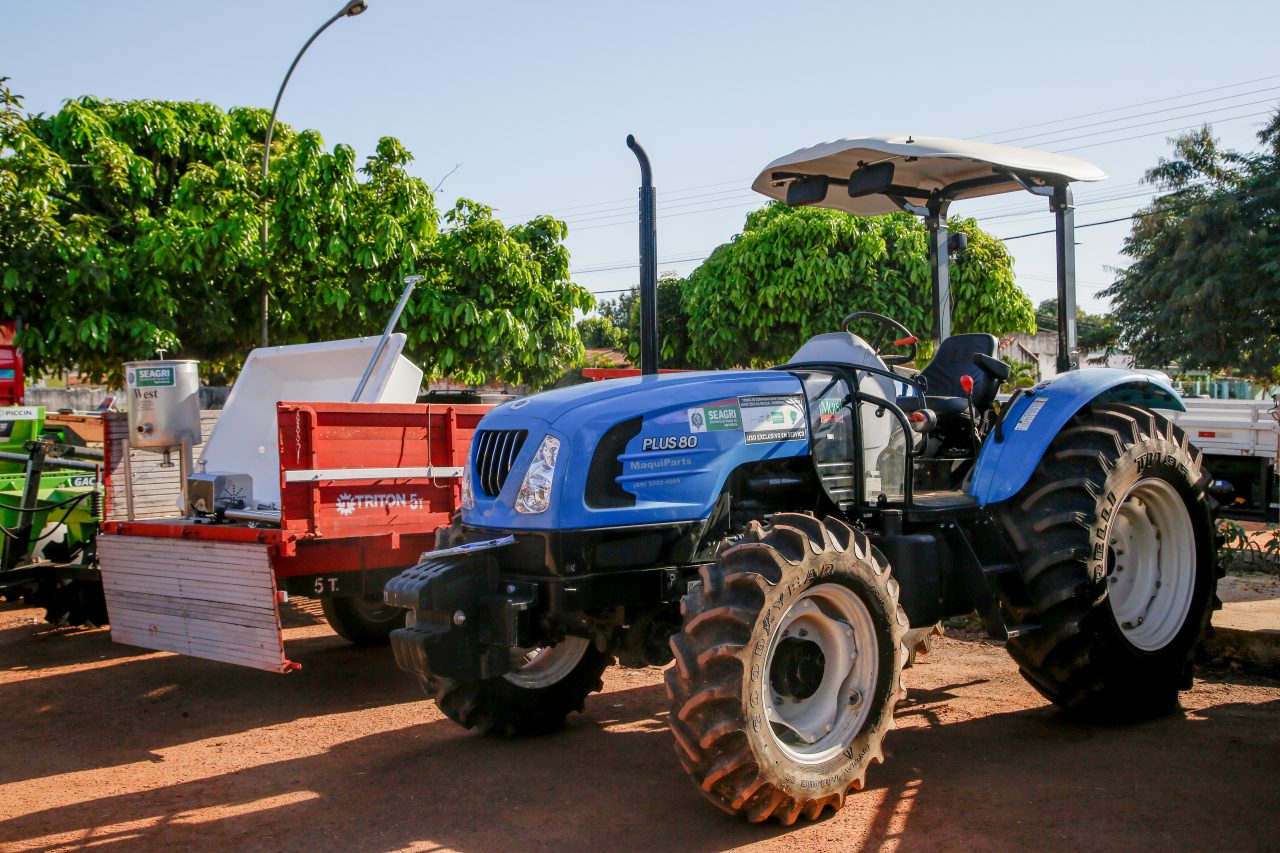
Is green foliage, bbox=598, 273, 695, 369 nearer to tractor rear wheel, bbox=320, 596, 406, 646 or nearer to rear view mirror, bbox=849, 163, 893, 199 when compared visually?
tractor rear wheel, bbox=320, 596, 406, 646

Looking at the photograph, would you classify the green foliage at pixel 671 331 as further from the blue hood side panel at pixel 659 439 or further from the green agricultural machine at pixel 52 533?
the blue hood side panel at pixel 659 439

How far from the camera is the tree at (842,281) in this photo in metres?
18.9

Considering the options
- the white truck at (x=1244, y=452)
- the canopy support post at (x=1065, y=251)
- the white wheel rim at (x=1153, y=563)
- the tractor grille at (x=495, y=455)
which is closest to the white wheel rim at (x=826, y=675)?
the tractor grille at (x=495, y=455)

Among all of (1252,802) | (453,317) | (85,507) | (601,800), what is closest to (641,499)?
(601,800)

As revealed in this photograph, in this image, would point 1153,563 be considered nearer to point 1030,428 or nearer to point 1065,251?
point 1030,428

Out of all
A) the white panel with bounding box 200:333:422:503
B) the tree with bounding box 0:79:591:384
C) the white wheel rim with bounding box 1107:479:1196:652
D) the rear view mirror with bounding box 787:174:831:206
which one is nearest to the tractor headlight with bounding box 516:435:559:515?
the rear view mirror with bounding box 787:174:831:206

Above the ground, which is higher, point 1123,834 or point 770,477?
point 770,477

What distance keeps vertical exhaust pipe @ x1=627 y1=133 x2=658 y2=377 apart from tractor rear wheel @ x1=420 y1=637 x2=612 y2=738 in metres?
1.35

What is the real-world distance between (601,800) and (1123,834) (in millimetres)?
1962

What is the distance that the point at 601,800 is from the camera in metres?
4.59

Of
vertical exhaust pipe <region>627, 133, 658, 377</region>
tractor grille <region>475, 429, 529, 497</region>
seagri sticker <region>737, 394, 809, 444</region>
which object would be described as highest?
vertical exhaust pipe <region>627, 133, 658, 377</region>

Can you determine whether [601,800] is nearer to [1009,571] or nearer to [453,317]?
[1009,571]

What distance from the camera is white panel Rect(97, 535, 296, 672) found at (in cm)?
586

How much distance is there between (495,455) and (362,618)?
10.7 ft
